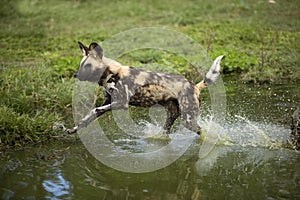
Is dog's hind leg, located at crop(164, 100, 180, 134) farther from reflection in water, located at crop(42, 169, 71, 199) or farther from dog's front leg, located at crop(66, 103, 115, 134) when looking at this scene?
reflection in water, located at crop(42, 169, 71, 199)

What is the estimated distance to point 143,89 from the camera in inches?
197

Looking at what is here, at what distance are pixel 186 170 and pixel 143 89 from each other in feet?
3.82

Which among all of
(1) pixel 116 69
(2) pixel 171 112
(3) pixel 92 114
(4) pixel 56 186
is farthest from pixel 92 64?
(4) pixel 56 186

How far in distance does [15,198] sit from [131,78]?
6.48 ft

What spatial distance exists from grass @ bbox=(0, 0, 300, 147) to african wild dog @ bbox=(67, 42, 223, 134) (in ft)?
3.04

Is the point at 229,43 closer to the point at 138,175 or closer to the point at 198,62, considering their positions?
the point at 198,62

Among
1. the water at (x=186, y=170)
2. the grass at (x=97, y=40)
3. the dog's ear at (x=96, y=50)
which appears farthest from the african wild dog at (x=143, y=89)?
the grass at (x=97, y=40)

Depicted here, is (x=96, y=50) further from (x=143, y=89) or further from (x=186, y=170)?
(x=186, y=170)

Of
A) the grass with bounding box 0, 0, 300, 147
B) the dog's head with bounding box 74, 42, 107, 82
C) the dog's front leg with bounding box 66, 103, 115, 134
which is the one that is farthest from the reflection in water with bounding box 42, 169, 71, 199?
the dog's head with bounding box 74, 42, 107, 82

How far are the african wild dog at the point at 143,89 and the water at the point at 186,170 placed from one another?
16.4 inches

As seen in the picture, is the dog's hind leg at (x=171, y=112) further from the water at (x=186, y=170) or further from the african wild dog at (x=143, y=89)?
the water at (x=186, y=170)

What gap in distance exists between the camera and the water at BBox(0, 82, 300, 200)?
153 inches

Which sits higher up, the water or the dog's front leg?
the dog's front leg

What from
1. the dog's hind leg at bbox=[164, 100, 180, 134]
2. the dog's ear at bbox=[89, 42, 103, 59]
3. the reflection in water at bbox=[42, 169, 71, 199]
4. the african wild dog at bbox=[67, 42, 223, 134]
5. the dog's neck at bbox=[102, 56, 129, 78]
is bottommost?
the reflection in water at bbox=[42, 169, 71, 199]
